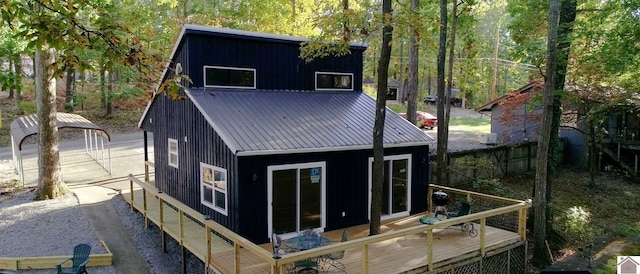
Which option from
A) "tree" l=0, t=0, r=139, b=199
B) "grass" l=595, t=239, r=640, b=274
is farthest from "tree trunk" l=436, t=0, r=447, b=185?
"tree" l=0, t=0, r=139, b=199

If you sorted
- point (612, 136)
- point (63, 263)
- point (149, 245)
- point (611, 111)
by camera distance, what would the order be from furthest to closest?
1. point (612, 136)
2. point (611, 111)
3. point (149, 245)
4. point (63, 263)

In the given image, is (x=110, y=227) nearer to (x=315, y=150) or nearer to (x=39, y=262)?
(x=39, y=262)

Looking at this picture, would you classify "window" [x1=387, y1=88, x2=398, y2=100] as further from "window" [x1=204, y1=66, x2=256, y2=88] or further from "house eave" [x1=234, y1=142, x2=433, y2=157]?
"house eave" [x1=234, y1=142, x2=433, y2=157]

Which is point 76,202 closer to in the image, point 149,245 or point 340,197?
point 149,245

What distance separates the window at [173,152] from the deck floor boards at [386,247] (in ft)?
6.32

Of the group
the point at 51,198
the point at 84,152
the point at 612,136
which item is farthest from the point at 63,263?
the point at 612,136

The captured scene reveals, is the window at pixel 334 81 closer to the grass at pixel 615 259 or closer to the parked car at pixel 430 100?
the grass at pixel 615 259

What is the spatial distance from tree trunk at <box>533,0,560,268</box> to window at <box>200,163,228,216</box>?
756 centimetres

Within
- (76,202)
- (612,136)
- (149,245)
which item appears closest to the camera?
(149,245)

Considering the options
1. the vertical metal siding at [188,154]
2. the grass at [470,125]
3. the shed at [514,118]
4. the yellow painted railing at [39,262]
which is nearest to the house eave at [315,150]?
the vertical metal siding at [188,154]

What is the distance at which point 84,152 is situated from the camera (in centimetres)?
2378

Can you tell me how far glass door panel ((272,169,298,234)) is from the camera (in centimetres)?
941

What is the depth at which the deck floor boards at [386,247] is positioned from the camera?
784cm

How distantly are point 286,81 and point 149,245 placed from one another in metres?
5.79
